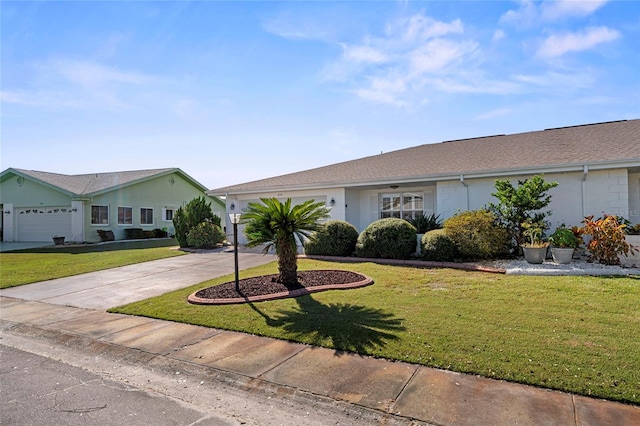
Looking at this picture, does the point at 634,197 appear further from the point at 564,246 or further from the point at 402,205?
the point at 402,205

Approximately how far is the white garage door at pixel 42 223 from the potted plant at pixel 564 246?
84.7ft

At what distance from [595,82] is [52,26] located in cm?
1514

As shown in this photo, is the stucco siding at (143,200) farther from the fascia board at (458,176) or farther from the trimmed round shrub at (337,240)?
the trimmed round shrub at (337,240)

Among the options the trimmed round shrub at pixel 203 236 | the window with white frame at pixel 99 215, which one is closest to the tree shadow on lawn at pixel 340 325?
the trimmed round shrub at pixel 203 236

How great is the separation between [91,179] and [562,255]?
2979cm

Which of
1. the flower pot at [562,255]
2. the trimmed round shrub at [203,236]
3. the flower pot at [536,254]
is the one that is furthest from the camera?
the trimmed round shrub at [203,236]

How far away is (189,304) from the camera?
7105mm

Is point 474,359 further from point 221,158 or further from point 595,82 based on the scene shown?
point 221,158

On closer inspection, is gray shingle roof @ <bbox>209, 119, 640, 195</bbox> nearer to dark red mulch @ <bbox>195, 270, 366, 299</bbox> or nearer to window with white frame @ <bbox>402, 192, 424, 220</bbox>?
window with white frame @ <bbox>402, 192, 424, 220</bbox>

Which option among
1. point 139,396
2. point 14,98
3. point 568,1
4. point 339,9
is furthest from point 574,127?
point 14,98

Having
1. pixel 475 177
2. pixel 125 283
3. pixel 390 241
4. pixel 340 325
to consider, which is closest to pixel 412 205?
pixel 475 177

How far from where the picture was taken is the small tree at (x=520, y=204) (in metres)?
10.3

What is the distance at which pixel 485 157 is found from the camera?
13836 mm

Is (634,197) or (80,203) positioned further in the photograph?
(80,203)
